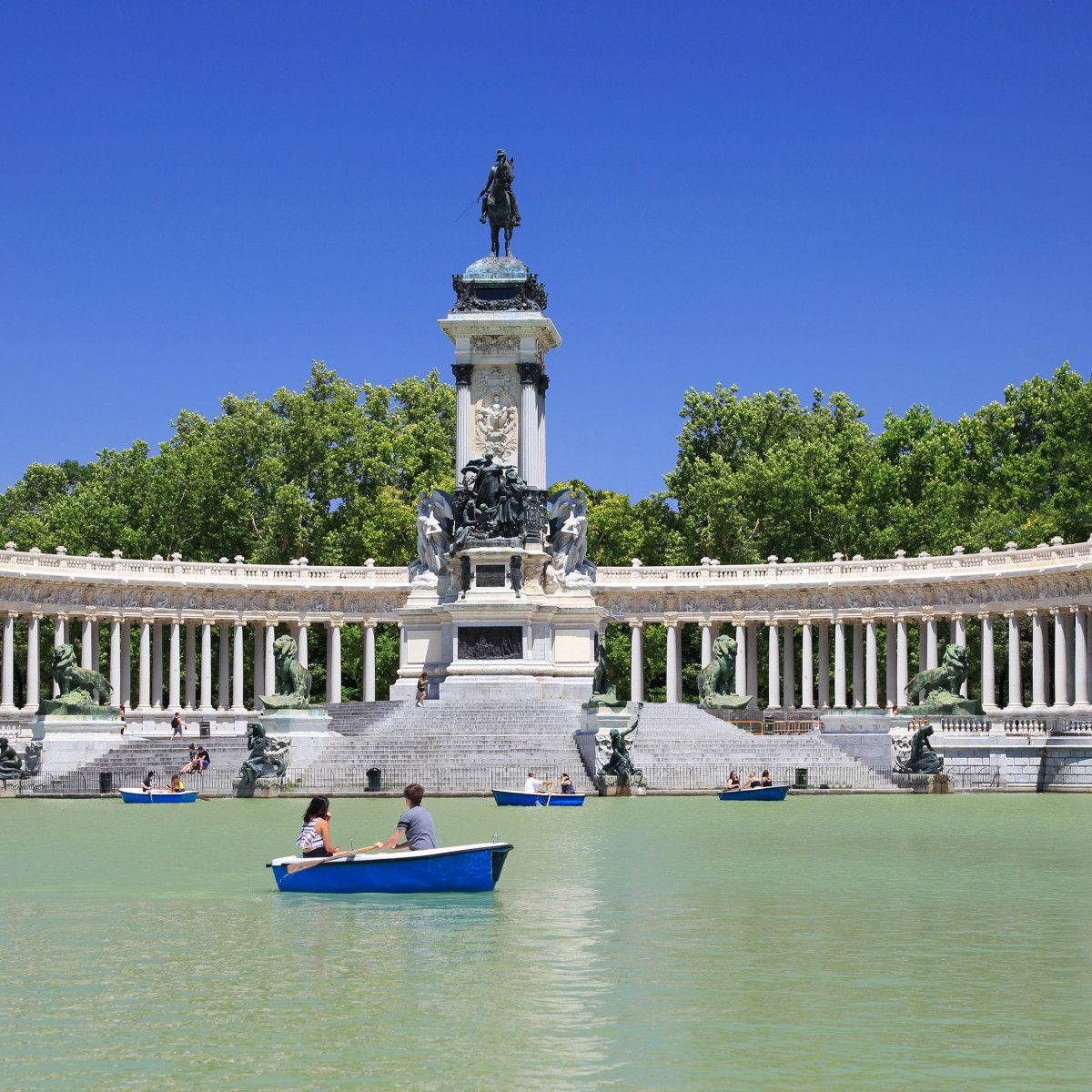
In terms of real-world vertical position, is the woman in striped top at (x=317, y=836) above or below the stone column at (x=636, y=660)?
below

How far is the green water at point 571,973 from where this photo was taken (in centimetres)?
1453

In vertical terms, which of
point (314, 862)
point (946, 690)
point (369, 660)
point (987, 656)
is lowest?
point (314, 862)

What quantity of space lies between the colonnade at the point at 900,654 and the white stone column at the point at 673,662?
0.04 m

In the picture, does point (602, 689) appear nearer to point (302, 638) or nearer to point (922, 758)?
point (922, 758)

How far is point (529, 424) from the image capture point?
69938 mm

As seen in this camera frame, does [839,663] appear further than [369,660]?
No

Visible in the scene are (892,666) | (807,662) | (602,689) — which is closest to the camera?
(602,689)

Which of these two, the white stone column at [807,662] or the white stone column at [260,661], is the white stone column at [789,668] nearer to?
the white stone column at [807,662]

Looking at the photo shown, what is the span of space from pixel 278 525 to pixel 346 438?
311 inches

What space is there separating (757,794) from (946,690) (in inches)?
609

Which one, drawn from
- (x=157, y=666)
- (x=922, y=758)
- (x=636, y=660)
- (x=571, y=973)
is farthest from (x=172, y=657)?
(x=571, y=973)

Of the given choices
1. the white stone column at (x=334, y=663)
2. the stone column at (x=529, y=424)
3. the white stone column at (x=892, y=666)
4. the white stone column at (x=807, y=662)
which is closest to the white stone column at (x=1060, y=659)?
the white stone column at (x=892, y=666)

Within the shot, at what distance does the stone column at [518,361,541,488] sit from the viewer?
69688 mm

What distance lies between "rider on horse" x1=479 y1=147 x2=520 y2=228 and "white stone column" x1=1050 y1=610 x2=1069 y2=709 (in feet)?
92.3
